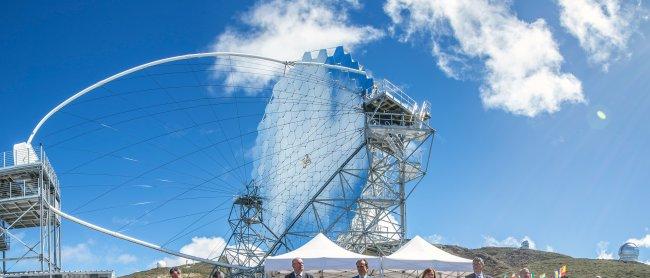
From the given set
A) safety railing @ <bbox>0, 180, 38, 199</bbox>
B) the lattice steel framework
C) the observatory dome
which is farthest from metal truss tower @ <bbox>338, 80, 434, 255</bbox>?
the observatory dome

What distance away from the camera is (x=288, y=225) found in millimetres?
53844

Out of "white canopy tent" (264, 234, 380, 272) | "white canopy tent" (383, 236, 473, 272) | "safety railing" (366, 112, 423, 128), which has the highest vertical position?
"safety railing" (366, 112, 423, 128)

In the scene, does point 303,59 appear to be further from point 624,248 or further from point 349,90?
point 624,248

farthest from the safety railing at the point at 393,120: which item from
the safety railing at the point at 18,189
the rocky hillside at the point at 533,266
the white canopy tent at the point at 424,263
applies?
the white canopy tent at the point at 424,263

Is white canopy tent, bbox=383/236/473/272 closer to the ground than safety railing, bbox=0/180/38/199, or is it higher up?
closer to the ground

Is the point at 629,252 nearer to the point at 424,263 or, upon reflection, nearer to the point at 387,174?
the point at 387,174

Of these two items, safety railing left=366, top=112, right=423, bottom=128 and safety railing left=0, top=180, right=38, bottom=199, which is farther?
safety railing left=366, top=112, right=423, bottom=128

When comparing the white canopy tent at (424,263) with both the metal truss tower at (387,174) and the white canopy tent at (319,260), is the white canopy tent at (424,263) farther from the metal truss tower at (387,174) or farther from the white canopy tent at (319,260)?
the metal truss tower at (387,174)

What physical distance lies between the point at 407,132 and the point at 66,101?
72.5 feet

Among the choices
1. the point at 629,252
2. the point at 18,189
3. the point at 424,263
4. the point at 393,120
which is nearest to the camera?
A: the point at 424,263

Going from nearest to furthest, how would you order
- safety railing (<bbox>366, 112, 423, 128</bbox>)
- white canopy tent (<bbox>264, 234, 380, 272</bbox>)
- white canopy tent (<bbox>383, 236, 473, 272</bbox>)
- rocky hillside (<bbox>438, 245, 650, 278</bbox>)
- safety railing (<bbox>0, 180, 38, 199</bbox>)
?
white canopy tent (<bbox>264, 234, 380, 272</bbox>) → white canopy tent (<bbox>383, 236, 473, 272</bbox>) → safety railing (<bbox>0, 180, 38, 199</bbox>) → safety railing (<bbox>366, 112, 423, 128</bbox>) → rocky hillside (<bbox>438, 245, 650, 278</bbox>)

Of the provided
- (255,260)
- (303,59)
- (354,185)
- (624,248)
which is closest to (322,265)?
(354,185)

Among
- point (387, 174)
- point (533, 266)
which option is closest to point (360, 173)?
point (387, 174)

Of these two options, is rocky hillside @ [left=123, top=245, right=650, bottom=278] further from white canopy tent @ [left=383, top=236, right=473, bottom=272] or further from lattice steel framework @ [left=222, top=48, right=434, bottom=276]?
white canopy tent @ [left=383, top=236, right=473, bottom=272]
